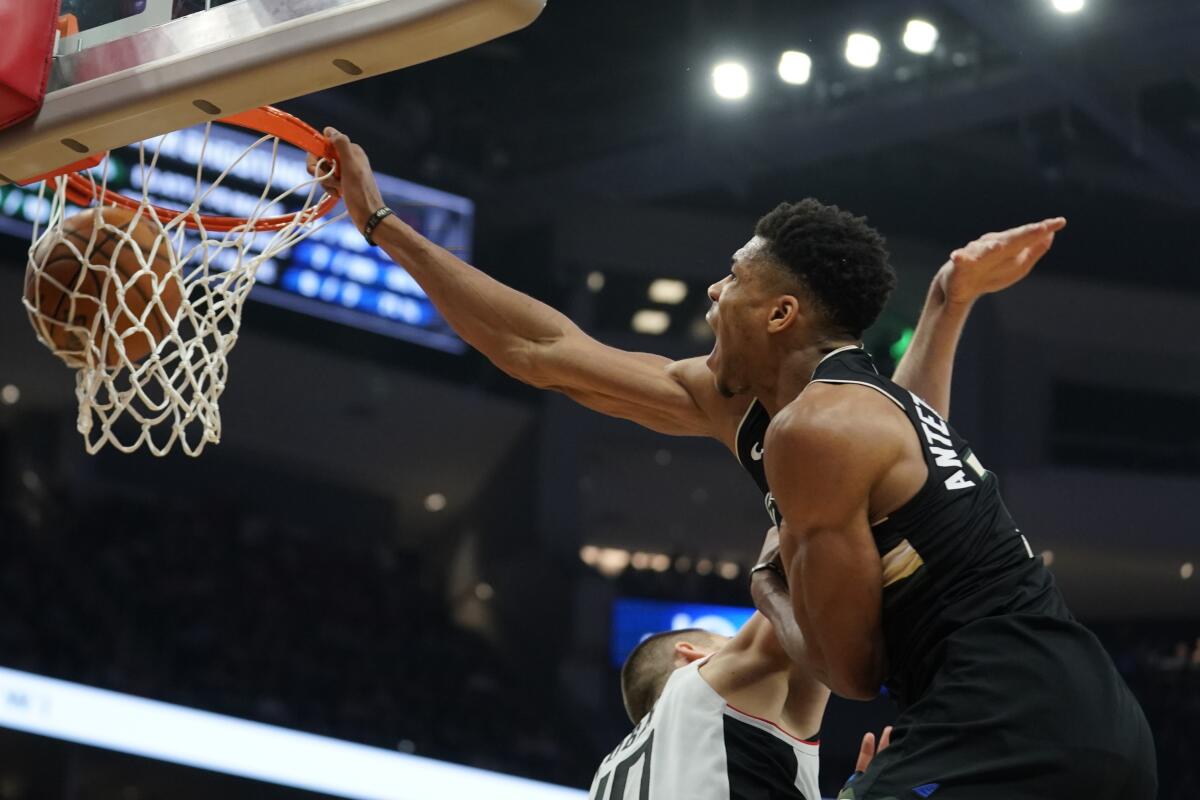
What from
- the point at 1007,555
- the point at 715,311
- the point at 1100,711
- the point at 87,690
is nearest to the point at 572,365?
the point at 715,311

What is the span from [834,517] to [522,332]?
3.15 feet

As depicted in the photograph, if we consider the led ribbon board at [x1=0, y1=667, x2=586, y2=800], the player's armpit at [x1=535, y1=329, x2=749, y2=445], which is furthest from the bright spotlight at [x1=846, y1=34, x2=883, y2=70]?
the player's armpit at [x1=535, y1=329, x2=749, y2=445]

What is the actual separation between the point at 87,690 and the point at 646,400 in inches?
245

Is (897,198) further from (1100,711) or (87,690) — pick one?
(1100,711)

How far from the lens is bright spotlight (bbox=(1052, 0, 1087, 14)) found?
27.8ft

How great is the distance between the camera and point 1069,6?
8.48 meters

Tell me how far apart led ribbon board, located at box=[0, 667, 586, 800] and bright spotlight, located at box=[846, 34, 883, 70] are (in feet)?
15.7

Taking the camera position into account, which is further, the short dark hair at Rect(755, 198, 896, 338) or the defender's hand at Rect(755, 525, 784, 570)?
the defender's hand at Rect(755, 525, 784, 570)

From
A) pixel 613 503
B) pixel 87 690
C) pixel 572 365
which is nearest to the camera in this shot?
pixel 572 365

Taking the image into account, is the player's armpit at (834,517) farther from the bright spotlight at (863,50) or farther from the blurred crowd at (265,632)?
the blurred crowd at (265,632)

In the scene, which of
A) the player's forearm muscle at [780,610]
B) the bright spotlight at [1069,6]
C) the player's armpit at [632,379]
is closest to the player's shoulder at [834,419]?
the player's forearm muscle at [780,610]

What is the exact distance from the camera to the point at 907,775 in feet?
6.51

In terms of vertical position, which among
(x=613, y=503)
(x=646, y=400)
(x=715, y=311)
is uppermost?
(x=715, y=311)

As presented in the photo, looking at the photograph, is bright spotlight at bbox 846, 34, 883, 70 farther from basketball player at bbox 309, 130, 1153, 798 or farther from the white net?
basketball player at bbox 309, 130, 1153, 798
